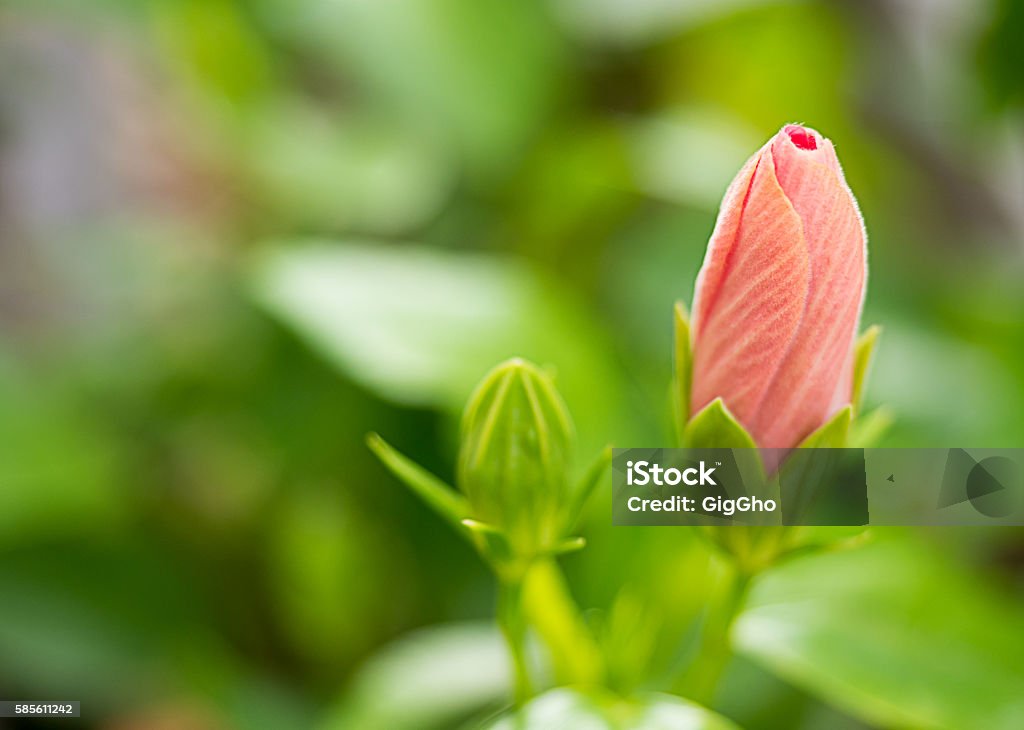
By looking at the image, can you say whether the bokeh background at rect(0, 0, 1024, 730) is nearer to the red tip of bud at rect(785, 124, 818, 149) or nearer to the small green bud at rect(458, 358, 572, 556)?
the small green bud at rect(458, 358, 572, 556)

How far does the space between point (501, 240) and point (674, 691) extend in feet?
1.69

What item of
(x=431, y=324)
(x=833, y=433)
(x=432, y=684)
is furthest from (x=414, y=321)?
(x=833, y=433)

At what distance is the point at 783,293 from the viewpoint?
11.9 inches

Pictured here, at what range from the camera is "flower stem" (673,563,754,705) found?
0.40 m

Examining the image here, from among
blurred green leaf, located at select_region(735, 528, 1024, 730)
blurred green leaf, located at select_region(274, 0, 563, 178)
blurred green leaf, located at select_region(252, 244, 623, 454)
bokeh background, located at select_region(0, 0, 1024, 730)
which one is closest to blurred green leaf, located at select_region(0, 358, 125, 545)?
bokeh background, located at select_region(0, 0, 1024, 730)

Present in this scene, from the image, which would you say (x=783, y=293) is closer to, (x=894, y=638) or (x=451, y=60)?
(x=894, y=638)

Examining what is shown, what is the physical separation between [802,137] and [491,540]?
6.8 inches

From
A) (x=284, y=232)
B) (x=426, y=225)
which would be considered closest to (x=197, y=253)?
(x=284, y=232)

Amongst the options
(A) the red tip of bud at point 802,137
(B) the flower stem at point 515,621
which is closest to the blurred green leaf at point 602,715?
(B) the flower stem at point 515,621

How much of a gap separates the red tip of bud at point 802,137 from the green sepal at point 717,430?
82 millimetres

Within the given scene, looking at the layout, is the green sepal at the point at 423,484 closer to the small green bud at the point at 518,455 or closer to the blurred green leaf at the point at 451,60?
the small green bud at the point at 518,455

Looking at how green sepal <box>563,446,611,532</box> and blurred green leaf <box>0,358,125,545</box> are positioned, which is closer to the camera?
green sepal <box>563,446,611,532</box>

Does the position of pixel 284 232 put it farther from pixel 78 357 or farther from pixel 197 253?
pixel 78 357

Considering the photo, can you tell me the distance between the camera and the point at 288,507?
0.76 metres
